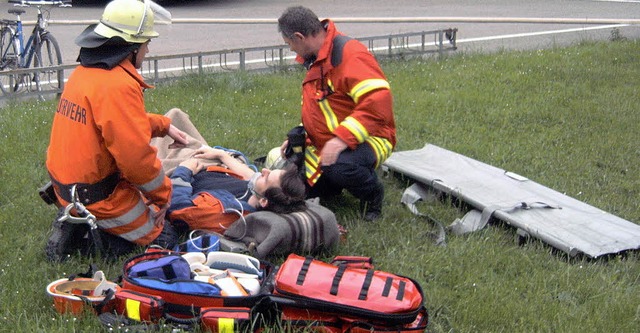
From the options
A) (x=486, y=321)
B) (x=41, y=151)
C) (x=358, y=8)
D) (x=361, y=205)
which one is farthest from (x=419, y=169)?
(x=358, y=8)

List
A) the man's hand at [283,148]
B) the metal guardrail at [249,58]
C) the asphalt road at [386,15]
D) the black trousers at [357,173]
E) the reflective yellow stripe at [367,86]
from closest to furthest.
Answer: the reflective yellow stripe at [367,86], the black trousers at [357,173], the man's hand at [283,148], the metal guardrail at [249,58], the asphalt road at [386,15]

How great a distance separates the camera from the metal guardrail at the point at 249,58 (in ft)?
30.2

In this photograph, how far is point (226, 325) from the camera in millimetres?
3715

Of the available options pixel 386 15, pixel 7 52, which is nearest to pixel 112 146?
pixel 7 52

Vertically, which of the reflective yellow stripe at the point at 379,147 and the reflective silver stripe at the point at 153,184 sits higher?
the reflective silver stripe at the point at 153,184

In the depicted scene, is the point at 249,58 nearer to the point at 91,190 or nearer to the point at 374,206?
the point at 374,206

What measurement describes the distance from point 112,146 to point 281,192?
3.60ft

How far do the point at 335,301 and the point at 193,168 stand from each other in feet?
7.51

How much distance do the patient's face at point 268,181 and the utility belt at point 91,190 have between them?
0.90m

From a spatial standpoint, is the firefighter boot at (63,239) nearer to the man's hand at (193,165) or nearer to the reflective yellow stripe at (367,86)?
the man's hand at (193,165)

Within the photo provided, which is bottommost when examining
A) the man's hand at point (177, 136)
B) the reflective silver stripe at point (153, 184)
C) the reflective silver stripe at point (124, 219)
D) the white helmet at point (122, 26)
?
the reflective silver stripe at point (124, 219)

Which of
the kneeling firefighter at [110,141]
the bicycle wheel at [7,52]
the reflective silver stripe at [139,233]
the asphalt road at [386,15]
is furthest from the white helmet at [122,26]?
the asphalt road at [386,15]

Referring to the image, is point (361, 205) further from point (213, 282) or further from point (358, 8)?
point (358, 8)

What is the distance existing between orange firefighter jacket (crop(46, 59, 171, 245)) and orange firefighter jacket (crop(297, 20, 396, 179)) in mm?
1283
